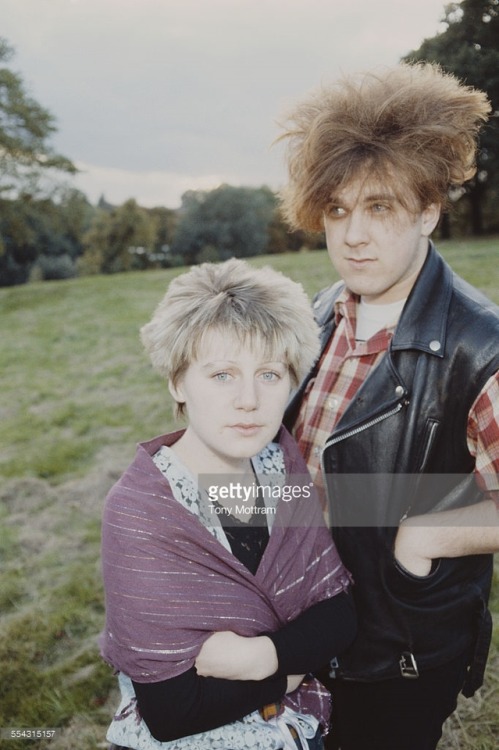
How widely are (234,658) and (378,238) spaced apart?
125 centimetres

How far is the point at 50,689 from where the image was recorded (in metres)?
2.90

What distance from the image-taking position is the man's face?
5.86 feet

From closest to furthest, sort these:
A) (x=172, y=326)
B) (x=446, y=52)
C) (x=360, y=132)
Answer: (x=172, y=326)
(x=360, y=132)
(x=446, y=52)

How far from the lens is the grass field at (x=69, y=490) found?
278 centimetres

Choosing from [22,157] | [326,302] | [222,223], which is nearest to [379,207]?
[326,302]

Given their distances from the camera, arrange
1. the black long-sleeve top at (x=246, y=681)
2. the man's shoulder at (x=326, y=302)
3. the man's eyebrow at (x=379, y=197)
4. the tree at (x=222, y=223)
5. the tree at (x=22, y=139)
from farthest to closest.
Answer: the tree at (x=222, y=223) < the tree at (x=22, y=139) < the man's shoulder at (x=326, y=302) < the man's eyebrow at (x=379, y=197) < the black long-sleeve top at (x=246, y=681)

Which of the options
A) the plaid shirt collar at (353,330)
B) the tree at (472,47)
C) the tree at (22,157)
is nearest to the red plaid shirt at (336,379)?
the plaid shirt collar at (353,330)

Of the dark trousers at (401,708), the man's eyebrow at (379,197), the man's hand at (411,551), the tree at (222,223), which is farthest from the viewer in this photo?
the tree at (222,223)

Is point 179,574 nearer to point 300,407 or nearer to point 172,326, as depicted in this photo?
point 172,326

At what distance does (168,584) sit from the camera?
145 cm

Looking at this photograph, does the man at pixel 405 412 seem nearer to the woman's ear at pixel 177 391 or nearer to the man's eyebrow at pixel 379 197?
the man's eyebrow at pixel 379 197

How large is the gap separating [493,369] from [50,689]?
266 cm

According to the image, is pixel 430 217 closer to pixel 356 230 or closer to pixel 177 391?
pixel 356 230

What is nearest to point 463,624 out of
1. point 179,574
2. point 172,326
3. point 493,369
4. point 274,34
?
point 493,369
